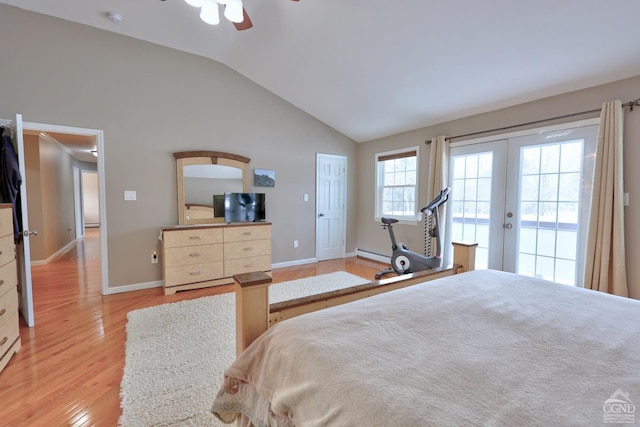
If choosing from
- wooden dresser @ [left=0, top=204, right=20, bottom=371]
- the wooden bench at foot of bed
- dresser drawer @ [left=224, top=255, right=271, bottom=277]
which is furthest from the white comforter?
dresser drawer @ [left=224, top=255, right=271, bottom=277]

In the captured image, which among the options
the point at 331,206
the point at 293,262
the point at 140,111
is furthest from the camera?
the point at 331,206

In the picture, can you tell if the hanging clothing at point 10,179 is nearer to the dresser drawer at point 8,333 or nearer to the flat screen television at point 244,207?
the dresser drawer at point 8,333

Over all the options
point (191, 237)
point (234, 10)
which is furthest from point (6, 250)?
point (234, 10)

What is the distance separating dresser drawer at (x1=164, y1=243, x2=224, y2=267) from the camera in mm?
3387

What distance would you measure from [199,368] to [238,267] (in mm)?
1996

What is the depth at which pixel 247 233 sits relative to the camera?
392cm

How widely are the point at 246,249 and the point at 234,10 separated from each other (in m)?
2.80

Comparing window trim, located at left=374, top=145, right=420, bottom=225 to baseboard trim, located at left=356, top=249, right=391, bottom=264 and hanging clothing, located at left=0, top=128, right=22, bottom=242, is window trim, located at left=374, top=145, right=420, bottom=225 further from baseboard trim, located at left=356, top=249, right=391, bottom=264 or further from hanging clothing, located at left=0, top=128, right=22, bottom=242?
hanging clothing, located at left=0, top=128, right=22, bottom=242

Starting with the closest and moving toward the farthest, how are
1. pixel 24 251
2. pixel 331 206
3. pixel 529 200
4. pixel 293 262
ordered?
1. pixel 24 251
2. pixel 529 200
3. pixel 293 262
4. pixel 331 206

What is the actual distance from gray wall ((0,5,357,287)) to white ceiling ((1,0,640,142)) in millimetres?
235

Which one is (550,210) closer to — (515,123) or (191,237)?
(515,123)

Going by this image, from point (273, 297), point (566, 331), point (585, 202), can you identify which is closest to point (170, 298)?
point (273, 297)

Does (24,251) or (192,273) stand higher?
(24,251)

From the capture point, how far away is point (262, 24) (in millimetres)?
3023
